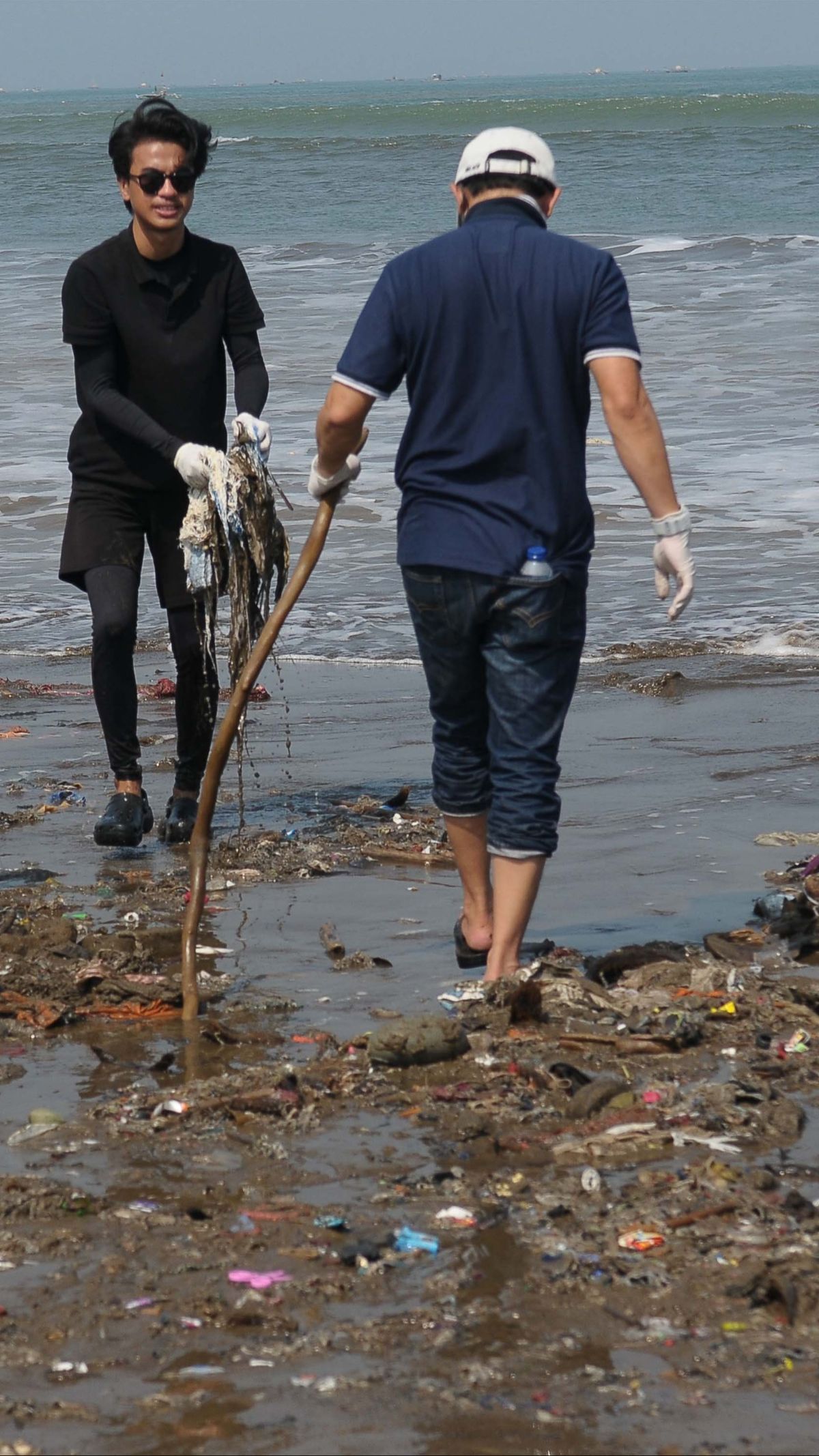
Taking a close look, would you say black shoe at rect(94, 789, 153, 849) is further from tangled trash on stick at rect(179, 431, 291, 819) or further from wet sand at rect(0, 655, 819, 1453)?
tangled trash on stick at rect(179, 431, 291, 819)

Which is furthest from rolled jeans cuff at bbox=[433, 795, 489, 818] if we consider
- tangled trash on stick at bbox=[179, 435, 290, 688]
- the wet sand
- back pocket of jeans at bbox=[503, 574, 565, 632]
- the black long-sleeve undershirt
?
the black long-sleeve undershirt

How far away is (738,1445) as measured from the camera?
2240 mm

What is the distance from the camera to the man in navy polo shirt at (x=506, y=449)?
349 centimetres

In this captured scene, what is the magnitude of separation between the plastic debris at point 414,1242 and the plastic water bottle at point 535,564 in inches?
56.0

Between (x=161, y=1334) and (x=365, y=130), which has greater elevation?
(x=365, y=130)

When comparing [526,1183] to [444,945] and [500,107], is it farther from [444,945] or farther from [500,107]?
[500,107]

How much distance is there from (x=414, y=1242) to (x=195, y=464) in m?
2.54

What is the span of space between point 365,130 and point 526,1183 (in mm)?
56722

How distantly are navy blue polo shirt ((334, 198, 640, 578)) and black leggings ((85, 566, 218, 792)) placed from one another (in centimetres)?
168

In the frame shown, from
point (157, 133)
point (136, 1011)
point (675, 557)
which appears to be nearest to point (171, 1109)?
point (136, 1011)

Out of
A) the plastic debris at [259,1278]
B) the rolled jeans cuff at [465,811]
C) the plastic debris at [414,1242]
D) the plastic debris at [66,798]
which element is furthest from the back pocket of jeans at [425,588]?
the plastic debris at [66,798]

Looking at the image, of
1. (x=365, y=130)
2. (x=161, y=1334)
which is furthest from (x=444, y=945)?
(x=365, y=130)

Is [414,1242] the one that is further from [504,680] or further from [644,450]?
[644,450]

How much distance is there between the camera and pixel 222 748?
391cm
